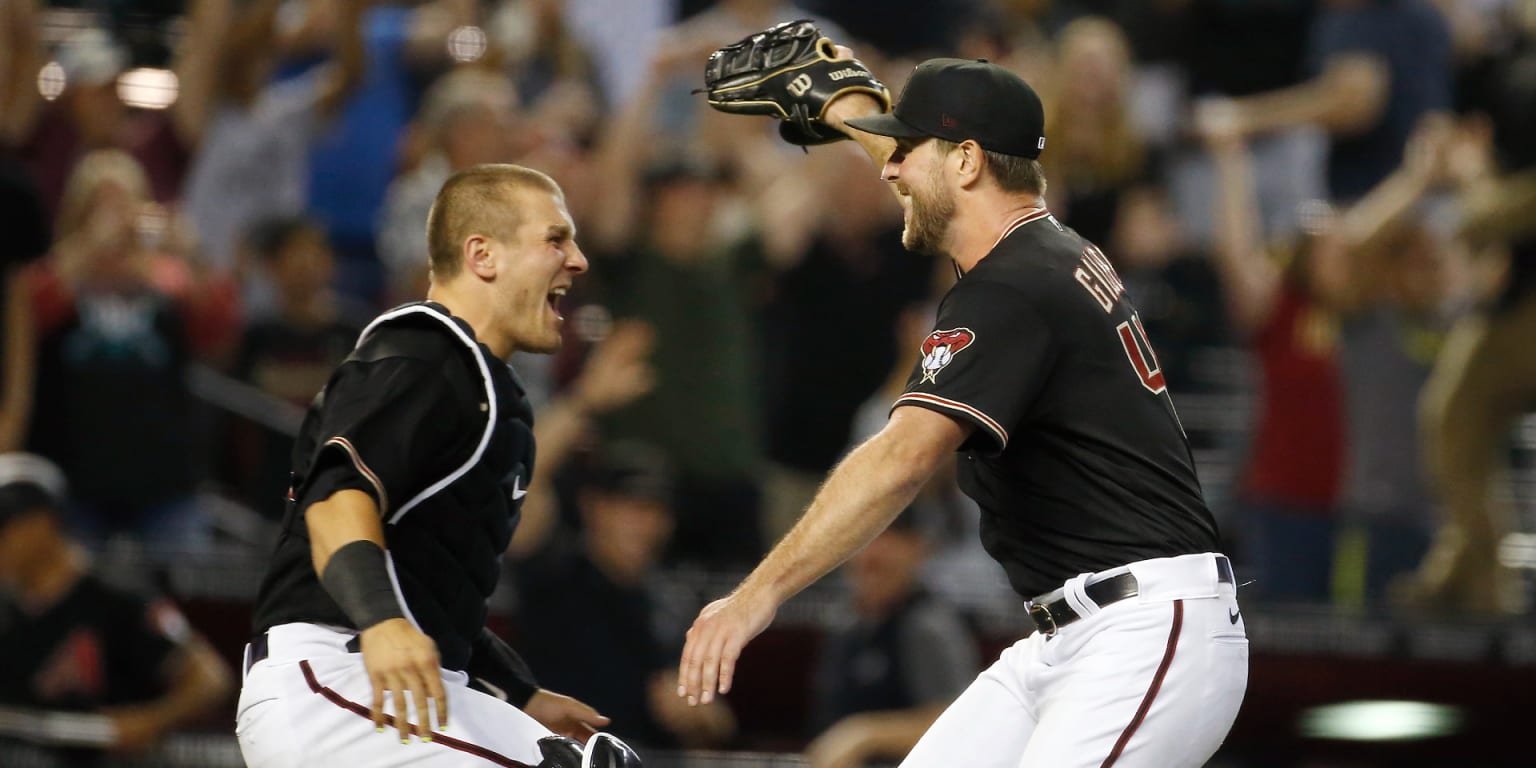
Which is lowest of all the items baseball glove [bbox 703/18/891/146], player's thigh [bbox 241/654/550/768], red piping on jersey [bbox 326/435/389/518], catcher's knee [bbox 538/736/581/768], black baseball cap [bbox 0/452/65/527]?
black baseball cap [bbox 0/452/65/527]

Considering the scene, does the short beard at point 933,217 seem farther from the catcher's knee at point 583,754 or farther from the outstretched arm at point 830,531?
the catcher's knee at point 583,754

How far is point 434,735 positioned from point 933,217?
4.62ft

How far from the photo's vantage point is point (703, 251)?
24.8ft

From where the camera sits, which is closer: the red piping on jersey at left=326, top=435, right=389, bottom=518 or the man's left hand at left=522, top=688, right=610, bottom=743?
the red piping on jersey at left=326, top=435, right=389, bottom=518

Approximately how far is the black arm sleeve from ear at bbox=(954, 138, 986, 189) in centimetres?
141

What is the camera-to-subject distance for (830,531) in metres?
3.54

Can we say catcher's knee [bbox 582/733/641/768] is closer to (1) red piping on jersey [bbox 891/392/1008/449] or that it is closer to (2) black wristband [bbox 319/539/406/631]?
(2) black wristband [bbox 319/539/406/631]

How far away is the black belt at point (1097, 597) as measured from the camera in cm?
375

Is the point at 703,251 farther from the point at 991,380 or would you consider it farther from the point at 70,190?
the point at 991,380

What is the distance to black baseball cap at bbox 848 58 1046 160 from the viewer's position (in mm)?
3891

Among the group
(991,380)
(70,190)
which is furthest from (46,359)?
(991,380)

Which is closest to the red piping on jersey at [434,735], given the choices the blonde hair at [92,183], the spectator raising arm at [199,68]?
the blonde hair at [92,183]

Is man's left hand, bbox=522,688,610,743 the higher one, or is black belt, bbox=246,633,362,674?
black belt, bbox=246,633,362,674

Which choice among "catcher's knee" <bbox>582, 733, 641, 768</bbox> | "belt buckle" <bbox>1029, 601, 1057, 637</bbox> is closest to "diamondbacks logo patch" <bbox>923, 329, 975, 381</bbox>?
"belt buckle" <bbox>1029, 601, 1057, 637</bbox>
